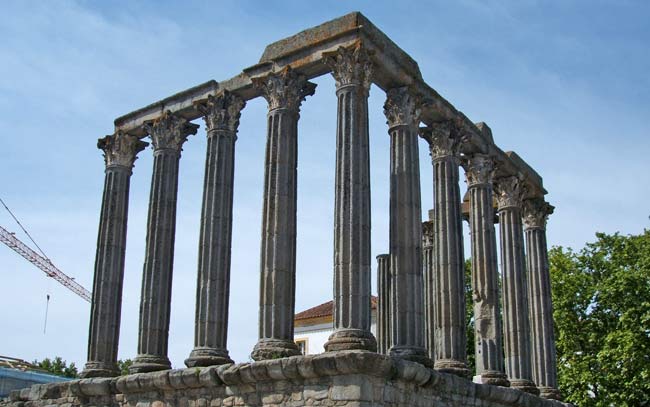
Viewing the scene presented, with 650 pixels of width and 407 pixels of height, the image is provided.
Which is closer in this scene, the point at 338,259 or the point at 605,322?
the point at 338,259

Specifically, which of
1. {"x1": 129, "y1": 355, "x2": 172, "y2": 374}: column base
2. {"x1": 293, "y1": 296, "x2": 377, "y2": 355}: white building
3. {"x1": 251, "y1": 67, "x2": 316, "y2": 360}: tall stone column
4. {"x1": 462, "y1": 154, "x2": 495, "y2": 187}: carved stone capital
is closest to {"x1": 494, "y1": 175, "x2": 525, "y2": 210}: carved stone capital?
{"x1": 462, "y1": 154, "x2": 495, "y2": 187}: carved stone capital

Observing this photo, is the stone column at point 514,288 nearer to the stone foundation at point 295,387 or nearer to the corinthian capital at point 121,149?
the stone foundation at point 295,387

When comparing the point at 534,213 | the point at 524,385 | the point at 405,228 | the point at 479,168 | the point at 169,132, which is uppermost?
the point at 169,132

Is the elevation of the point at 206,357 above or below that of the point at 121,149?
below

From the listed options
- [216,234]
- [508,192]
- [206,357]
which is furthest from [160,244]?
[508,192]

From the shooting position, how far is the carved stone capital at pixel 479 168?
2608cm

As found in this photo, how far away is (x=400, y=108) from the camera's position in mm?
21531

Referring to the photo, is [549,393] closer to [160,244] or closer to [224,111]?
[160,244]

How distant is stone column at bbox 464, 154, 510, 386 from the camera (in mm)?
23859

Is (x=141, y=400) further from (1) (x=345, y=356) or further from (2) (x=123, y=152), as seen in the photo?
(2) (x=123, y=152)

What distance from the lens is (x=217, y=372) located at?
18609 mm

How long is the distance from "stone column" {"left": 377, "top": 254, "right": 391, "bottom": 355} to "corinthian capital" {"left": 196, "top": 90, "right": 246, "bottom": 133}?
8202 mm

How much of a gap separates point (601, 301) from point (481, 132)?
510 inches

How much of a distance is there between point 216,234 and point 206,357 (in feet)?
10.2
